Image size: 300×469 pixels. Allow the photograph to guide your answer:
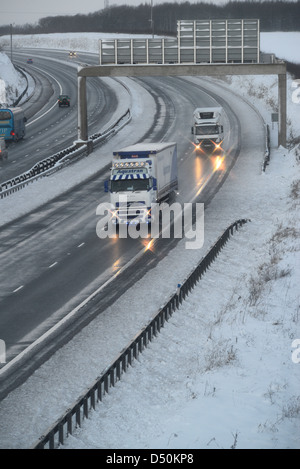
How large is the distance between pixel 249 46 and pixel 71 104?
45.2 meters

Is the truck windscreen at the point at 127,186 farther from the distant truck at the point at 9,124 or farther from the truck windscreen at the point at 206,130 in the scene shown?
the distant truck at the point at 9,124

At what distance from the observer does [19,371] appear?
867 inches

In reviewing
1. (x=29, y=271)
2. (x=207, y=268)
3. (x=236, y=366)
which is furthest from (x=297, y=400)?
(x=29, y=271)

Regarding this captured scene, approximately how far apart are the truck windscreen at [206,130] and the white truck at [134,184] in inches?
945

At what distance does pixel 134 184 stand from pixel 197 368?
18.2 metres

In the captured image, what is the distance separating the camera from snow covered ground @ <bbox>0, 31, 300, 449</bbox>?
17562mm

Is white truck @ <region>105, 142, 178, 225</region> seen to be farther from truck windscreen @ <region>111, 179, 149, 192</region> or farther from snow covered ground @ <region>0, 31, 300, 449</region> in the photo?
snow covered ground @ <region>0, 31, 300, 449</region>

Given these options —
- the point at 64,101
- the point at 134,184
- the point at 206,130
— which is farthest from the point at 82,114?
the point at 64,101

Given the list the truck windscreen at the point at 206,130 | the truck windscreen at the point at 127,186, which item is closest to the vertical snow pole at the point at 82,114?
the truck windscreen at the point at 206,130

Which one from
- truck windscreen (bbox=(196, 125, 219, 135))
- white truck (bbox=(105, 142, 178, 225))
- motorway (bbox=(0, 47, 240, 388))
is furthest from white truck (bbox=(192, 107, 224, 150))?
white truck (bbox=(105, 142, 178, 225))

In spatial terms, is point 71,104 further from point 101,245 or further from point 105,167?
point 101,245

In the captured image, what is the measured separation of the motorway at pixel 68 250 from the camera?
27.2m

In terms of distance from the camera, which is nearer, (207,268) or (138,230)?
(207,268)
